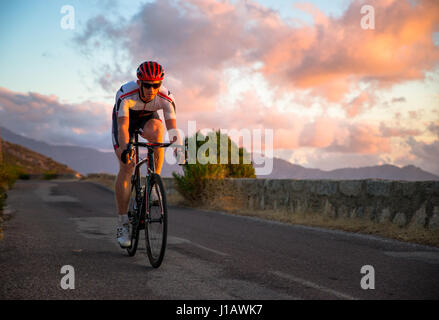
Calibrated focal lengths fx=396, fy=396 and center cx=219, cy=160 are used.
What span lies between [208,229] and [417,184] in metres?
4.17

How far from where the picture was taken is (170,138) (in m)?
5.08

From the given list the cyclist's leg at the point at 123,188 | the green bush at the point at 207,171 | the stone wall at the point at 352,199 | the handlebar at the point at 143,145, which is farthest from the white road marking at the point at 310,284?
the green bush at the point at 207,171

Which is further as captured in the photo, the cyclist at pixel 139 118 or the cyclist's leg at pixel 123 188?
the cyclist's leg at pixel 123 188

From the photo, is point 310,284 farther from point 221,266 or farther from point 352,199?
point 352,199

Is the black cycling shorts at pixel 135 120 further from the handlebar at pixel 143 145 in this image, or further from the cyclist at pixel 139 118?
the handlebar at pixel 143 145

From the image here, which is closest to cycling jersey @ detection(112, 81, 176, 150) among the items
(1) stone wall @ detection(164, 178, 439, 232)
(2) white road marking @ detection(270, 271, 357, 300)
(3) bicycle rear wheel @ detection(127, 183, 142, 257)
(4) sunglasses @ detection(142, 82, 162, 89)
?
(4) sunglasses @ detection(142, 82, 162, 89)

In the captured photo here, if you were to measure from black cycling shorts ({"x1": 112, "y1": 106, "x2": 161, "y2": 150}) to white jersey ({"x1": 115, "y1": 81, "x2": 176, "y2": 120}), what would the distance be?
2.7 inches

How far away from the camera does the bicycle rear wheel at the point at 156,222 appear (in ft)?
14.7

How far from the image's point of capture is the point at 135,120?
5406mm

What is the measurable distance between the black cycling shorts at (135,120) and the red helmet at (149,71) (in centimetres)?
68

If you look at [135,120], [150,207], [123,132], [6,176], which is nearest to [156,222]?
[150,207]
